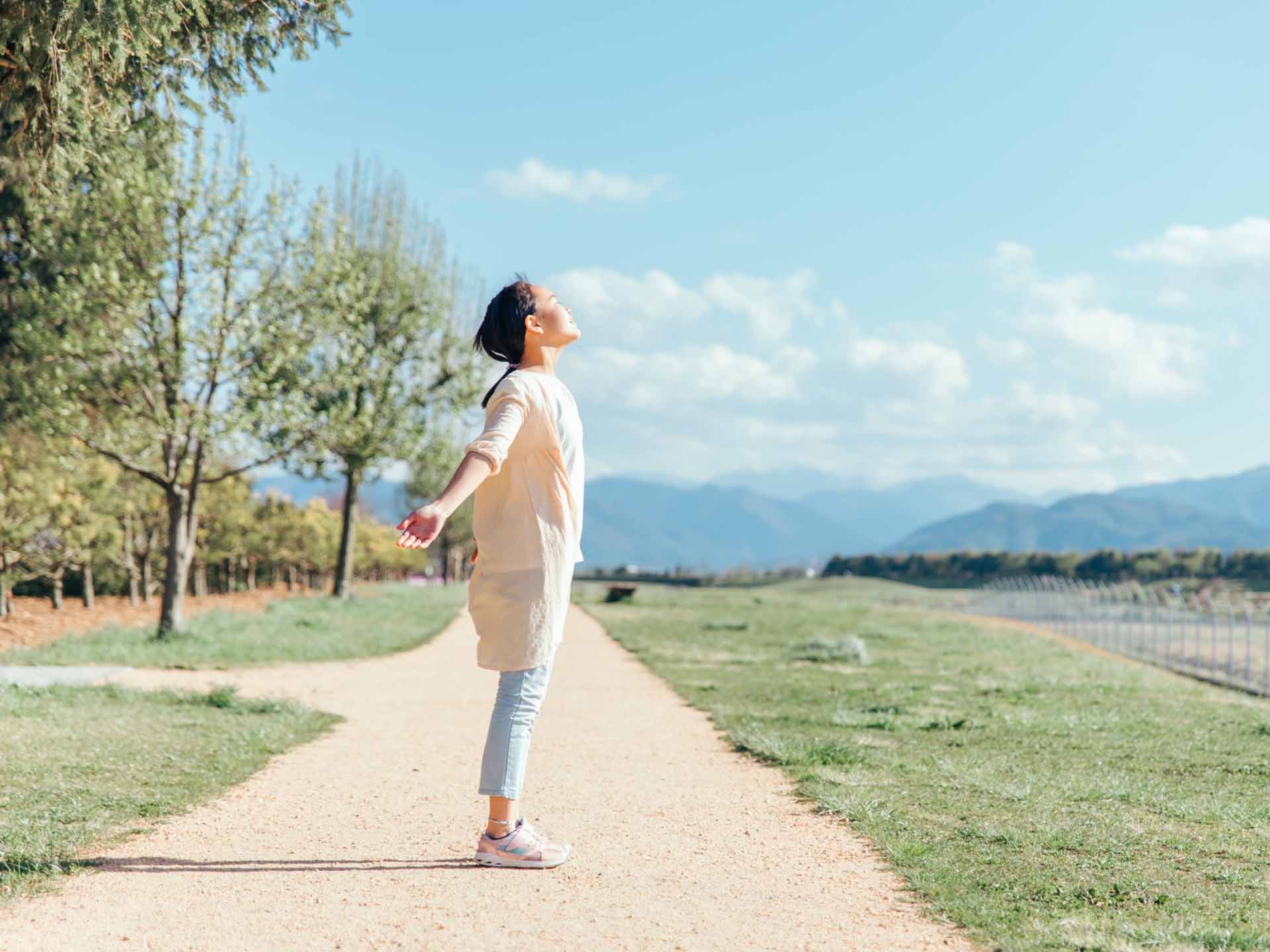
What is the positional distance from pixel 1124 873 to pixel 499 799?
268cm

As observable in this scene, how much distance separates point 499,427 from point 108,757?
13.9 ft

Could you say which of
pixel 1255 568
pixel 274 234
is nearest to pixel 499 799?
pixel 274 234

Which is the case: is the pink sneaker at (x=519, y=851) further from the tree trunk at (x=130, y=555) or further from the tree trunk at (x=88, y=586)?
the tree trunk at (x=130, y=555)

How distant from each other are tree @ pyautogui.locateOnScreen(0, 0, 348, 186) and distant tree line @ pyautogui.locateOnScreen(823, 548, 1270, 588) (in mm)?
55581

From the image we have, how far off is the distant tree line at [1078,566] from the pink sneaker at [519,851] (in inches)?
2221

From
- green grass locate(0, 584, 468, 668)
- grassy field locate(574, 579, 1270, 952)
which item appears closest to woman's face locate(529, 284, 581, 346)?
grassy field locate(574, 579, 1270, 952)

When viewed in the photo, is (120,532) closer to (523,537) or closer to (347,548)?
Result: (347,548)

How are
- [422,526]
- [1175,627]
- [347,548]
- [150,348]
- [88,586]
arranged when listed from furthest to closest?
[347,548]
[1175,627]
[88,586]
[150,348]
[422,526]

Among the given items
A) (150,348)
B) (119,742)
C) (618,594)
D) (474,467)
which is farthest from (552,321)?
(618,594)

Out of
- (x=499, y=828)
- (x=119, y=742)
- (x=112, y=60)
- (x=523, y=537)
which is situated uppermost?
(x=112, y=60)

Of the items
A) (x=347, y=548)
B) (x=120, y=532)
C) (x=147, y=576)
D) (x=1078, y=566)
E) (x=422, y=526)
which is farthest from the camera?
(x=1078, y=566)

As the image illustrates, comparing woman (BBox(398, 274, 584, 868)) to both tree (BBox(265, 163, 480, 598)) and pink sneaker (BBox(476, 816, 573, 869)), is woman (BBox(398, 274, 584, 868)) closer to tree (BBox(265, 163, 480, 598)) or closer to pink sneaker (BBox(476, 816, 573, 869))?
pink sneaker (BBox(476, 816, 573, 869))

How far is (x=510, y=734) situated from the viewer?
4820mm

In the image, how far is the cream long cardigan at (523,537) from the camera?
15.7 feet
